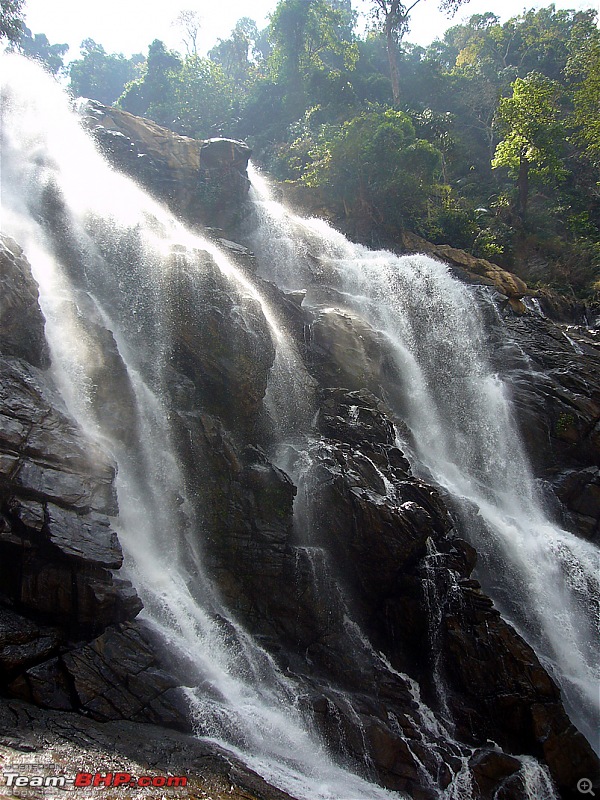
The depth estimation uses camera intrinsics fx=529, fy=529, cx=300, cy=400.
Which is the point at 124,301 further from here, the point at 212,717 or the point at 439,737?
the point at 439,737

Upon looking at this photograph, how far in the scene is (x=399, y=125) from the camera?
29.5 metres

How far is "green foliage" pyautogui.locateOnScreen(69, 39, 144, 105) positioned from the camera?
50.9 metres

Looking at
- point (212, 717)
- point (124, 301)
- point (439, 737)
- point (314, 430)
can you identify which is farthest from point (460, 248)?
point (212, 717)

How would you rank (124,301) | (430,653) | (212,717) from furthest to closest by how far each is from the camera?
(124,301) < (430,653) < (212,717)

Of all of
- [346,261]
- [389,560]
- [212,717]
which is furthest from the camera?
[346,261]

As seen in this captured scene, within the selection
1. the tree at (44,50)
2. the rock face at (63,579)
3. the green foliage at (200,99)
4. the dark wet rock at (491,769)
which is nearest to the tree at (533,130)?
the green foliage at (200,99)

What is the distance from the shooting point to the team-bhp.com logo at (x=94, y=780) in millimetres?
6234

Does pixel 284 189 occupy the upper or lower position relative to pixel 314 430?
upper

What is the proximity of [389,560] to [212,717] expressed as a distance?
5434mm

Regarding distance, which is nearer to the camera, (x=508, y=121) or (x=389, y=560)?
(x=389, y=560)

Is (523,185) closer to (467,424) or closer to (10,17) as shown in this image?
(467,424)

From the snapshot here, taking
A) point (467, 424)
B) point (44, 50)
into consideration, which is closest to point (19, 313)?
point (467, 424)

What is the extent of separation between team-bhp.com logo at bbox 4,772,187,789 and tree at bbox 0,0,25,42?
110 feet

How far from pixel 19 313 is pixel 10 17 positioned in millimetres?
23632
